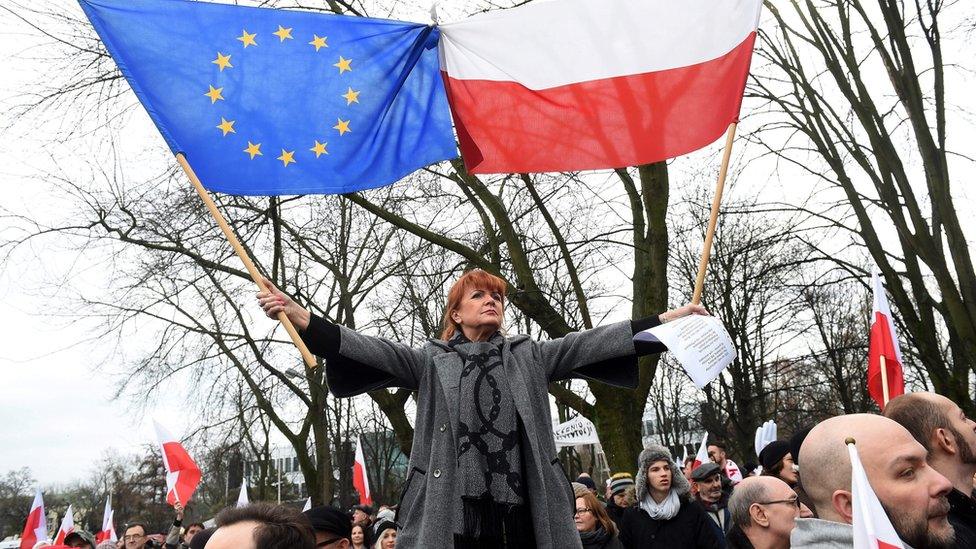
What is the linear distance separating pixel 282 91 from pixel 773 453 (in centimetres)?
479

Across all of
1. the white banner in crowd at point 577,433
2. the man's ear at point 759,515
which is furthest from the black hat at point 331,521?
the white banner in crowd at point 577,433

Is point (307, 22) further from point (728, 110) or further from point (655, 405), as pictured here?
point (655, 405)

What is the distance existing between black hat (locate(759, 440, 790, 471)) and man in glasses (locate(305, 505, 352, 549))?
11.8ft

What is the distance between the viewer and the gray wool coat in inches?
126

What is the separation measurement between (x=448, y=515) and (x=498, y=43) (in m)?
3.10

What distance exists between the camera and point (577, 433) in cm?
1527

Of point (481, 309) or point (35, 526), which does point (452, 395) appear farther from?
point (35, 526)

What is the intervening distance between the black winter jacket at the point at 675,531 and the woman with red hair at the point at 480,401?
3.47 m

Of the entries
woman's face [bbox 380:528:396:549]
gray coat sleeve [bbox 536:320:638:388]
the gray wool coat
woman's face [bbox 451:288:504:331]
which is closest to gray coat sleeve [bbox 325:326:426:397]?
the gray wool coat

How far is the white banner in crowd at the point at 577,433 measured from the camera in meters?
14.9

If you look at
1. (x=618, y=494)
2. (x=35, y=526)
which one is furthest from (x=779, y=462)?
(x=35, y=526)

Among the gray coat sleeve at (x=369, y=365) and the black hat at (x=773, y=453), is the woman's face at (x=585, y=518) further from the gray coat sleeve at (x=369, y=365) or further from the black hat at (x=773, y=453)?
the gray coat sleeve at (x=369, y=365)

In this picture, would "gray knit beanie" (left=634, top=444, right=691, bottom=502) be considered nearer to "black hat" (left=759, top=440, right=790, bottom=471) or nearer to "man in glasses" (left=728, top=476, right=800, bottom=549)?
"black hat" (left=759, top=440, right=790, bottom=471)

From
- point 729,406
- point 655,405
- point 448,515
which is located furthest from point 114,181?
point 655,405
